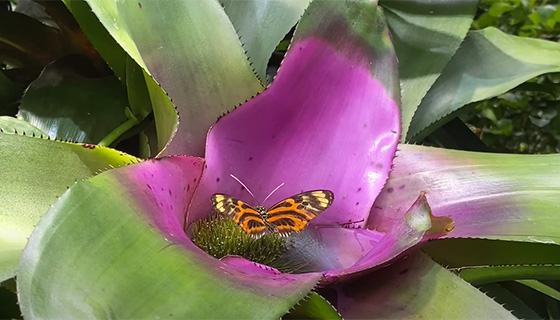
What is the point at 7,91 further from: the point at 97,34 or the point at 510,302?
the point at 510,302

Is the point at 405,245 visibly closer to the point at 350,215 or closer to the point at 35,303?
the point at 350,215

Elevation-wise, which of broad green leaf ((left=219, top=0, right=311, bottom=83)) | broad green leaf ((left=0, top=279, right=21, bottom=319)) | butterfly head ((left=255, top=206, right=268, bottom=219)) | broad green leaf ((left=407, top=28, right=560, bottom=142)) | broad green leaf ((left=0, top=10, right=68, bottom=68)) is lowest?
broad green leaf ((left=407, top=28, right=560, bottom=142))

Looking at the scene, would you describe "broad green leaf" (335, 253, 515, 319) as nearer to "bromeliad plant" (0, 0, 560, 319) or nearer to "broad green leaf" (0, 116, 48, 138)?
"bromeliad plant" (0, 0, 560, 319)

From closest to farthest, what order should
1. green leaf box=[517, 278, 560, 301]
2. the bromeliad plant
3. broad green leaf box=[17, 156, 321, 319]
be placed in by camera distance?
broad green leaf box=[17, 156, 321, 319]
the bromeliad plant
green leaf box=[517, 278, 560, 301]

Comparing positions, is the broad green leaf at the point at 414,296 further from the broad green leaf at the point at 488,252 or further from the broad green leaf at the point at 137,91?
the broad green leaf at the point at 137,91

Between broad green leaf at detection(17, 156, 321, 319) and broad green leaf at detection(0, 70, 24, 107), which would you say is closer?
broad green leaf at detection(17, 156, 321, 319)

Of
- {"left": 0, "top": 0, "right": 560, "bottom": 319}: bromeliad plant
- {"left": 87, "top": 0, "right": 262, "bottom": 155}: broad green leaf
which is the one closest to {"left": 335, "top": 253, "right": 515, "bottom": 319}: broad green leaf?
{"left": 0, "top": 0, "right": 560, "bottom": 319}: bromeliad plant
